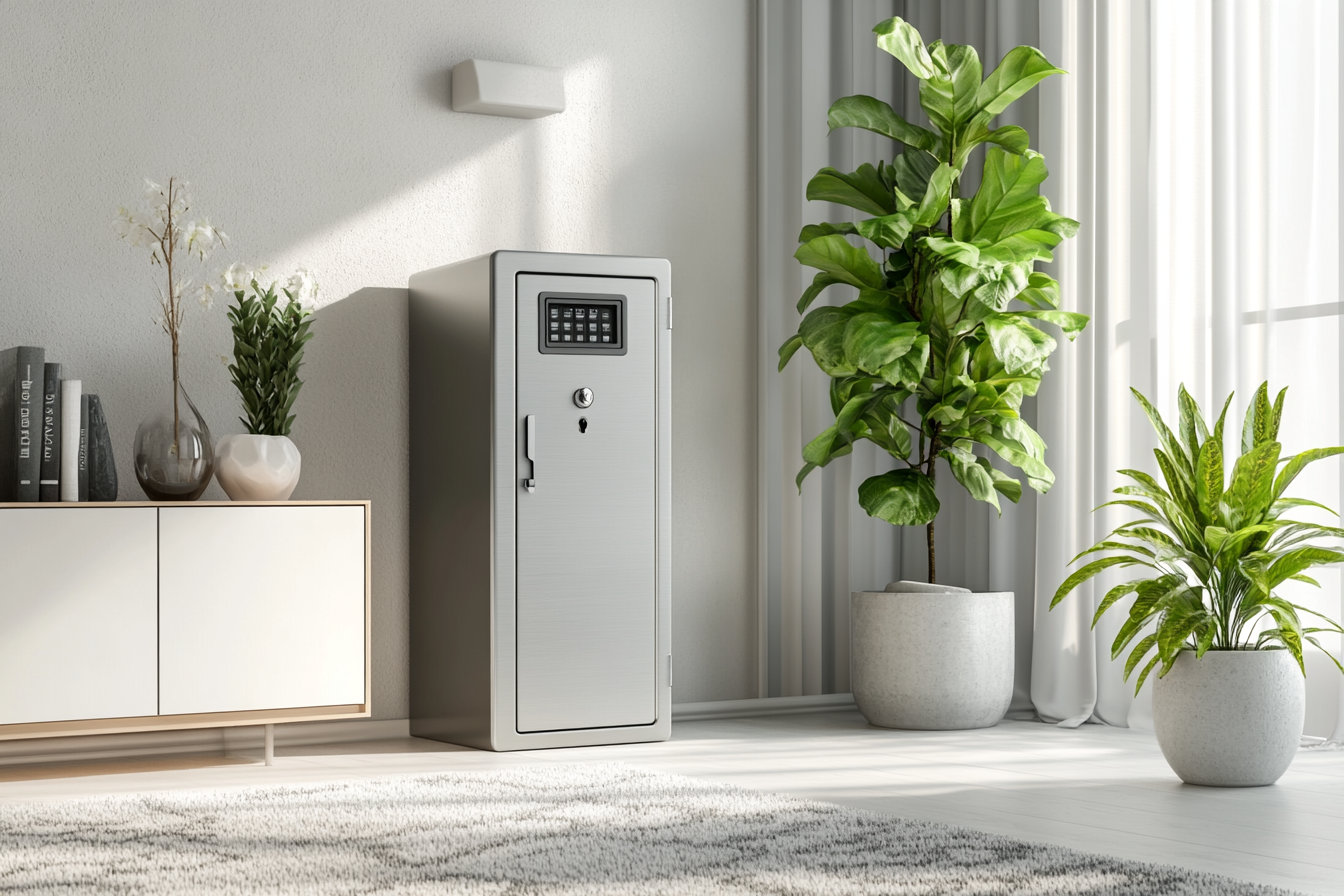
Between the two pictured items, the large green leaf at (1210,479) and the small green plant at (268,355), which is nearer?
the large green leaf at (1210,479)

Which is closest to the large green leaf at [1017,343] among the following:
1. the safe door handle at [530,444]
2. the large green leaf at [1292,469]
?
the large green leaf at [1292,469]

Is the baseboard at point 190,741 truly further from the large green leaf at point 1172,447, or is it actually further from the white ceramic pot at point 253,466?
the large green leaf at point 1172,447

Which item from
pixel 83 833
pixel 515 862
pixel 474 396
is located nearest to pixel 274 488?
pixel 474 396

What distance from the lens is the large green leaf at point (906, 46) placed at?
3945mm

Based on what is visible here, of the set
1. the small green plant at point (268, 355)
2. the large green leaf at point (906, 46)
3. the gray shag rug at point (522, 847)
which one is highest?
the large green leaf at point (906, 46)

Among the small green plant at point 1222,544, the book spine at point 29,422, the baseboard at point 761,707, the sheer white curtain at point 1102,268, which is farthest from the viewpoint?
the baseboard at point 761,707

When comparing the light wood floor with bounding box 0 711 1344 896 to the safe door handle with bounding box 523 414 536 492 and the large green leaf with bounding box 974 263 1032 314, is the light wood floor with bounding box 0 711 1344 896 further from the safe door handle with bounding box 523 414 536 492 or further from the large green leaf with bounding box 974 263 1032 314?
the large green leaf with bounding box 974 263 1032 314

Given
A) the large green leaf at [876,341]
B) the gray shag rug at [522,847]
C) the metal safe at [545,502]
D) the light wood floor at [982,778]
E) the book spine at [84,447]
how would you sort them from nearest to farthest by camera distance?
the gray shag rug at [522,847]
the light wood floor at [982,778]
the book spine at [84,447]
the metal safe at [545,502]
the large green leaf at [876,341]

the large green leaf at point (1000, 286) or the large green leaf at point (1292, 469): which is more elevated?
the large green leaf at point (1000, 286)

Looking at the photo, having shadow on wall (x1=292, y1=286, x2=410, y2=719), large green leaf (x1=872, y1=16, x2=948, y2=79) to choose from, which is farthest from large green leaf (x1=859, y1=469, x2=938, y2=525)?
shadow on wall (x1=292, y1=286, x2=410, y2=719)

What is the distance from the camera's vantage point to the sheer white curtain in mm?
3791

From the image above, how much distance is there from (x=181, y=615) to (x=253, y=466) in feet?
1.18

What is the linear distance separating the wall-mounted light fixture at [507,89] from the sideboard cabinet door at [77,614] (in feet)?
4.68

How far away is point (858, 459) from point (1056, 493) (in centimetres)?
64
